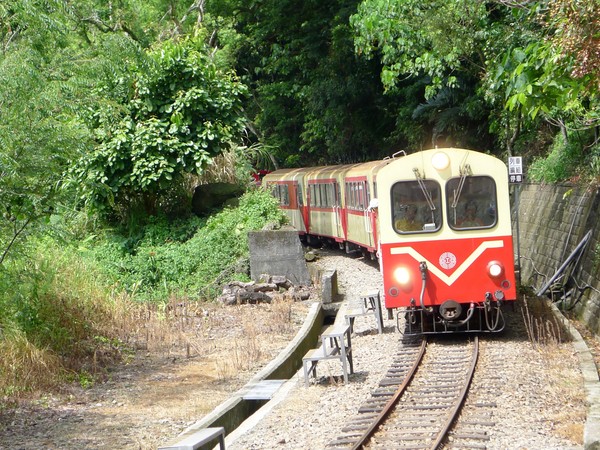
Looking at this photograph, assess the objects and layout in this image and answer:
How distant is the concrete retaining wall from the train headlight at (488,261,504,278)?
77.2 inches

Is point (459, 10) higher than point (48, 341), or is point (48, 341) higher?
point (459, 10)

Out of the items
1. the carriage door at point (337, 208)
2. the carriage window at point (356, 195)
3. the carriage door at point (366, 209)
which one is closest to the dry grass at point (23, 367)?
the carriage door at point (366, 209)

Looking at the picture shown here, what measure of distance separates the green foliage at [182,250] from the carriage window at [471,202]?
836 cm

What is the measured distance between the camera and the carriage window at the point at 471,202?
12859mm

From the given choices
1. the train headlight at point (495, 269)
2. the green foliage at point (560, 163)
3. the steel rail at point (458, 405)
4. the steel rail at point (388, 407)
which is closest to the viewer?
the steel rail at point (458, 405)

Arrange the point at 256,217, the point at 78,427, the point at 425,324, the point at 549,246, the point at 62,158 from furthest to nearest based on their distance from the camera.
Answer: the point at 256,217
the point at 549,246
the point at 425,324
the point at 62,158
the point at 78,427

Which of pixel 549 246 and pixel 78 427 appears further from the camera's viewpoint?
pixel 549 246

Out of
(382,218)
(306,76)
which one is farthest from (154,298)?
(306,76)

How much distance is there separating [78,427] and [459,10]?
1350cm

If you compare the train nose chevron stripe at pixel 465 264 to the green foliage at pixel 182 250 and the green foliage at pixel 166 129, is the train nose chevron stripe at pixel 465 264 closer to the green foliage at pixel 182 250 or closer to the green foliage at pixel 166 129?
the green foliage at pixel 182 250

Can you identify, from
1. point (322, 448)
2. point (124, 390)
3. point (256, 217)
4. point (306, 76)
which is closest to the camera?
point (322, 448)

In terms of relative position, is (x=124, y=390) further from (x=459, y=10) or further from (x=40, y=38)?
(x=459, y=10)

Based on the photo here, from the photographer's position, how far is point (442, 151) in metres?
13.0

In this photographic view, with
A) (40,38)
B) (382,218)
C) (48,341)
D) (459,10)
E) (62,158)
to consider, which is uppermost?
(459,10)
